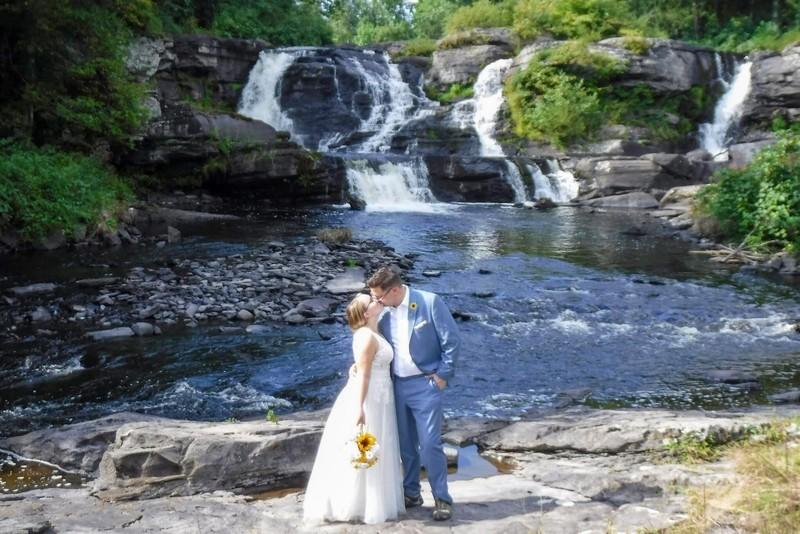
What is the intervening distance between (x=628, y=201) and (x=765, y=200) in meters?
7.74

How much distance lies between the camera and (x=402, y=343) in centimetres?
522

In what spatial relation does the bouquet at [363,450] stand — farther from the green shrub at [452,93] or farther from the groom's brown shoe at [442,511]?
the green shrub at [452,93]

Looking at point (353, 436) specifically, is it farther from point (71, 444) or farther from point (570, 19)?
point (570, 19)

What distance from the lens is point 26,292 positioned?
12.9 m

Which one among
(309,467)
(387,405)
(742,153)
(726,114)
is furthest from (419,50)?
(387,405)

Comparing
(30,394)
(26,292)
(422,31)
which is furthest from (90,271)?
(422,31)

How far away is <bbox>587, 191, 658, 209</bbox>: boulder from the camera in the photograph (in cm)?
2439

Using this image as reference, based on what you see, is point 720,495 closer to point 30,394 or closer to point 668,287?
point 30,394

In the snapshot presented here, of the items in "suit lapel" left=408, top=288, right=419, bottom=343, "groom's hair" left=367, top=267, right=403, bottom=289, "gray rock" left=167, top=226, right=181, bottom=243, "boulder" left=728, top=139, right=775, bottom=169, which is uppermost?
"boulder" left=728, top=139, right=775, bottom=169

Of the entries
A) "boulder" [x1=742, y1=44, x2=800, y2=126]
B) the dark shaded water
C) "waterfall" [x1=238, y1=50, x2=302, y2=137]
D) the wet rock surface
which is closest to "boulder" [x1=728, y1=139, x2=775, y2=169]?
"boulder" [x1=742, y1=44, x2=800, y2=126]

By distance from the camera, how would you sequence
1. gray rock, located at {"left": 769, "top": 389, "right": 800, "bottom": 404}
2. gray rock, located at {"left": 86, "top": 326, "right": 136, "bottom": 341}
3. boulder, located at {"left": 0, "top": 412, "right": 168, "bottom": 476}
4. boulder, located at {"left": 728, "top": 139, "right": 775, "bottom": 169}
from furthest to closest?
boulder, located at {"left": 728, "top": 139, "right": 775, "bottom": 169} → gray rock, located at {"left": 86, "top": 326, "right": 136, "bottom": 341} → gray rock, located at {"left": 769, "top": 389, "right": 800, "bottom": 404} → boulder, located at {"left": 0, "top": 412, "right": 168, "bottom": 476}

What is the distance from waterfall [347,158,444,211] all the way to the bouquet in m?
19.1

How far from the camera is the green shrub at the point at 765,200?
16547mm

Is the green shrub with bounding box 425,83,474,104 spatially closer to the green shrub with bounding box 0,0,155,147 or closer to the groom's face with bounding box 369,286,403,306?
the green shrub with bounding box 0,0,155,147
